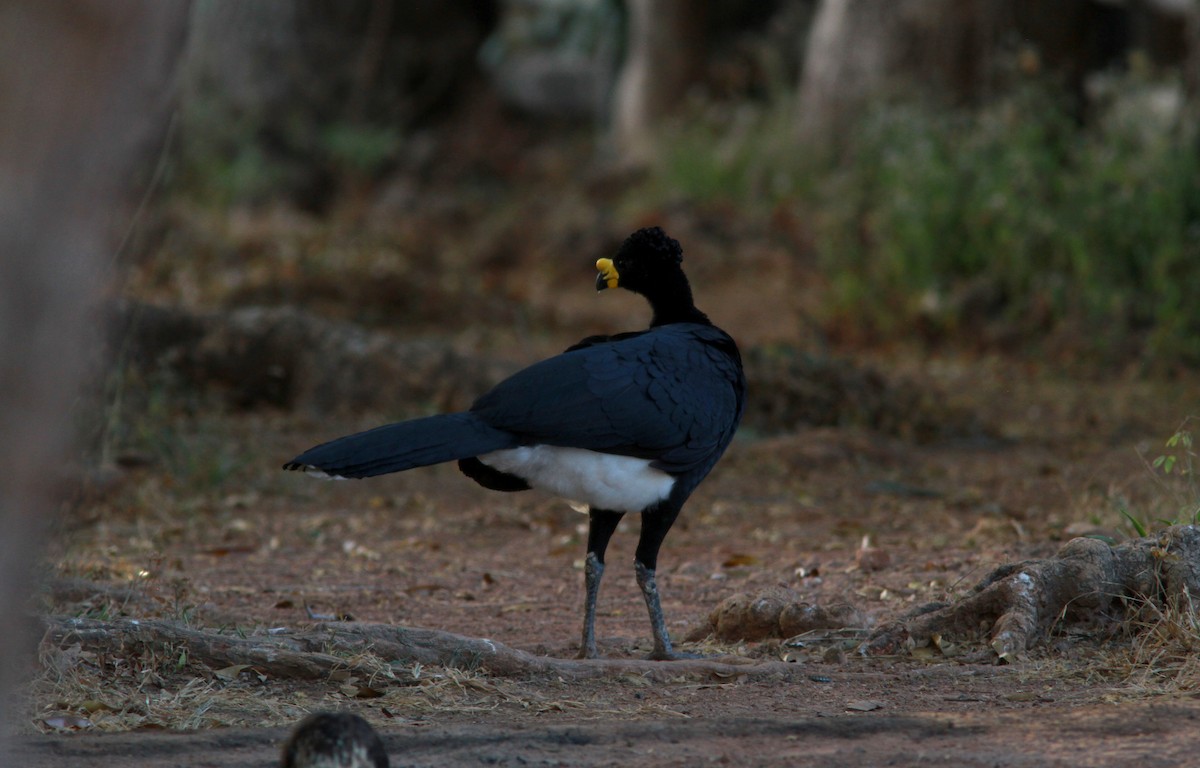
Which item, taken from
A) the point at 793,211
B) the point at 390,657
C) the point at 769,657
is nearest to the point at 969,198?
the point at 793,211

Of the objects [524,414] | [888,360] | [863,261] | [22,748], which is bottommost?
[22,748]

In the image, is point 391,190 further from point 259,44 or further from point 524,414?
point 524,414

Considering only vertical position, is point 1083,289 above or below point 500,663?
above

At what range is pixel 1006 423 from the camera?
28.1ft

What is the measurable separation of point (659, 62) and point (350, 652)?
13.2m

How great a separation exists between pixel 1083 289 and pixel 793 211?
3952 millimetres

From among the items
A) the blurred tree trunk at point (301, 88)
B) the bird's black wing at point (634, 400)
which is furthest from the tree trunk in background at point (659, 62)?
the bird's black wing at point (634, 400)

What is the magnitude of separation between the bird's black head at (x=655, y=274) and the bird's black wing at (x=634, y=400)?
284 mm

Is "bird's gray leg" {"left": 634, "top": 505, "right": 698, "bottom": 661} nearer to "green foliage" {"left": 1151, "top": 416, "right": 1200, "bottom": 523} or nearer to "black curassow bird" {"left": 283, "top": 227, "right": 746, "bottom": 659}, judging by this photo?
"black curassow bird" {"left": 283, "top": 227, "right": 746, "bottom": 659}

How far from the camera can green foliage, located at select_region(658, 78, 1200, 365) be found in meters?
9.34

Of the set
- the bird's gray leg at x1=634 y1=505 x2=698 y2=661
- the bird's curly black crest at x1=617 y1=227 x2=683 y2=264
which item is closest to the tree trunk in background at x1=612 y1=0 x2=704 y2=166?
the bird's curly black crest at x1=617 y1=227 x2=683 y2=264

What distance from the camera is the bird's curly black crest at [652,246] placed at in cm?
485

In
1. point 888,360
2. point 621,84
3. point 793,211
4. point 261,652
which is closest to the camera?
point 261,652

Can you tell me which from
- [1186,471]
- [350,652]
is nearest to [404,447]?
[350,652]
